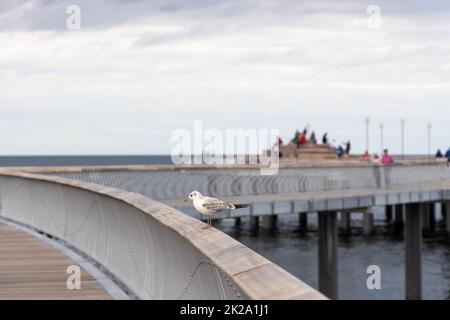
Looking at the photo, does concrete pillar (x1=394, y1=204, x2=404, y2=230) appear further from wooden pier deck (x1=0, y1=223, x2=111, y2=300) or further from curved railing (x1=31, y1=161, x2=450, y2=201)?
wooden pier deck (x1=0, y1=223, x2=111, y2=300)

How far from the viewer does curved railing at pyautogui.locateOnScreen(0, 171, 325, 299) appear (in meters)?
4.86

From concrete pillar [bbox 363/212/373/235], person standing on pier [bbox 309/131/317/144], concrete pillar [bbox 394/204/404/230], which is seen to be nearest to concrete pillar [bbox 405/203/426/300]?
concrete pillar [bbox 363/212/373/235]

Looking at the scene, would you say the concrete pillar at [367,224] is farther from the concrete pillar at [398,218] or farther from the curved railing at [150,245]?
the curved railing at [150,245]

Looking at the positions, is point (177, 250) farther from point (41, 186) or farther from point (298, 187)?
point (298, 187)

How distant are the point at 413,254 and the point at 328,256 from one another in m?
6.84

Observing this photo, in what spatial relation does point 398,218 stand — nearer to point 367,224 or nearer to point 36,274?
point 367,224

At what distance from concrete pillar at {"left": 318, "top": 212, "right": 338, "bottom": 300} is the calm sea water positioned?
3.33 m

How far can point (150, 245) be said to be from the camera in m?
9.51

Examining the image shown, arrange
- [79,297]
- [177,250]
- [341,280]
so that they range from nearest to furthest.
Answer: [177,250] → [79,297] → [341,280]

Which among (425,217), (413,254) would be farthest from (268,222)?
(413,254)

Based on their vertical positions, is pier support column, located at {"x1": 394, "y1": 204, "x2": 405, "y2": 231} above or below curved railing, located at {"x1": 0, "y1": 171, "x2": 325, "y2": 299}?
below

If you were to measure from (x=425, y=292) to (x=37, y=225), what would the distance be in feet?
94.1

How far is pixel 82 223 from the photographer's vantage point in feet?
46.8
